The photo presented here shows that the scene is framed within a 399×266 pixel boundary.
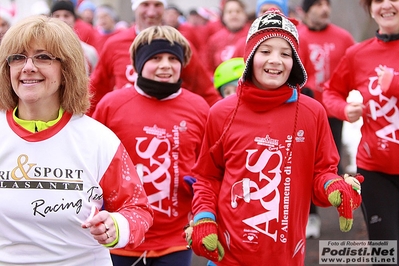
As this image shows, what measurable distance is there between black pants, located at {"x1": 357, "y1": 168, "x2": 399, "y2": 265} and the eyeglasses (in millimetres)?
2806

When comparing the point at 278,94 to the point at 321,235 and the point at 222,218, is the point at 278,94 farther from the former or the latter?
the point at 321,235

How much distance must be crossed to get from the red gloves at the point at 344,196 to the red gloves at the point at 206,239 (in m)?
0.63

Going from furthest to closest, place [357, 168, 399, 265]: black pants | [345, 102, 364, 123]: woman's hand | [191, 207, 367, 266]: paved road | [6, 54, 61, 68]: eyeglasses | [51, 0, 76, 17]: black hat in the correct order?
[51, 0, 76, 17]: black hat → [191, 207, 367, 266]: paved road → [357, 168, 399, 265]: black pants → [345, 102, 364, 123]: woman's hand → [6, 54, 61, 68]: eyeglasses

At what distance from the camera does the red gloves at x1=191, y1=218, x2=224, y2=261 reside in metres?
3.66

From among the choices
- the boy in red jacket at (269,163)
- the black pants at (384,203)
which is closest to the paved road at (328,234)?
the black pants at (384,203)

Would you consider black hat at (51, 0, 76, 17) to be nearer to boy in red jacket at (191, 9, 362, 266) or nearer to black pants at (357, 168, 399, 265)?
black pants at (357, 168, 399, 265)

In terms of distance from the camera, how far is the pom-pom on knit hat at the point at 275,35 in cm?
388

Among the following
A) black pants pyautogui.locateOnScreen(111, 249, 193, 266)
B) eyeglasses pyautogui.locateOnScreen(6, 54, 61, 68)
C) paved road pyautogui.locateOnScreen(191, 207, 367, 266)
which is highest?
eyeglasses pyautogui.locateOnScreen(6, 54, 61, 68)

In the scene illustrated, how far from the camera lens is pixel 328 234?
25.2ft

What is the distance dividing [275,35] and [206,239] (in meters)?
1.17

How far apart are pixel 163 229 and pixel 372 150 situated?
1619mm

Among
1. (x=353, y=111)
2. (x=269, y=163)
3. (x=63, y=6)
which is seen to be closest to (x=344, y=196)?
(x=269, y=163)

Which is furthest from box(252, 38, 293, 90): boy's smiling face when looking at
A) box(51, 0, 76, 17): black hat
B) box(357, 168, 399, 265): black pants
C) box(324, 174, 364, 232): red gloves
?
box(51, 0, 76, 17): black hat

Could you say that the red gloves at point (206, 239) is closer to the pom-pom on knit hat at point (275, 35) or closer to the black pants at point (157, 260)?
the pom-pom on knit hat at point (275, 35)
